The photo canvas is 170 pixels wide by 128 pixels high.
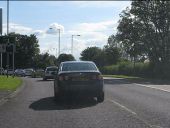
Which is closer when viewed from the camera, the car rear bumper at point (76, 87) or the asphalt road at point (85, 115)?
the asphalt road at point (85, 115)

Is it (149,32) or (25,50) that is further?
(25,50)

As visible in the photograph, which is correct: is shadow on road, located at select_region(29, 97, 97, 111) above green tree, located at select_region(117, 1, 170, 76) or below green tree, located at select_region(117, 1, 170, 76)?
below

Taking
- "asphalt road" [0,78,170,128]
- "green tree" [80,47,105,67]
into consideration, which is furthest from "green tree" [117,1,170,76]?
"green tree" [80,47,105,67]

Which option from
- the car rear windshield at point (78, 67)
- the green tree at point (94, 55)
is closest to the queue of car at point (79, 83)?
the car rear windshield at point (78, 67)

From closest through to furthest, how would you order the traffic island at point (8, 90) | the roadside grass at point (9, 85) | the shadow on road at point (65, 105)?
the shadow on road at point (65, 105)
the traffic island at point (8, 90)
the roadside grass at point (9, 85)

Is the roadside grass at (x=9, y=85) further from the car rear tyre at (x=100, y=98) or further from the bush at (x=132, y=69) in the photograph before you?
the bush at (x=132, y=69)

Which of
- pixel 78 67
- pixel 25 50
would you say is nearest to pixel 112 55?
pixel 25 50

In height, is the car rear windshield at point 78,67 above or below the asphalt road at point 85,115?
above

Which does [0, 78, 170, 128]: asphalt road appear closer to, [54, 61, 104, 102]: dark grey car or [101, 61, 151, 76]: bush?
[54, 61, 104, 102]: dark grey car

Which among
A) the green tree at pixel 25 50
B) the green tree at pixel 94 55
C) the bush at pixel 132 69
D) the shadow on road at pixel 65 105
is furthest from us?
the green tree at pixel 94 55

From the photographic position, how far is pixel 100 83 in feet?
64.7

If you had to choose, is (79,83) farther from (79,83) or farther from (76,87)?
(76,87)

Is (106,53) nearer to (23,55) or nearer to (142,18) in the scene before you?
(23,55)

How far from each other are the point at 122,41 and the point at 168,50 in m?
6.48
